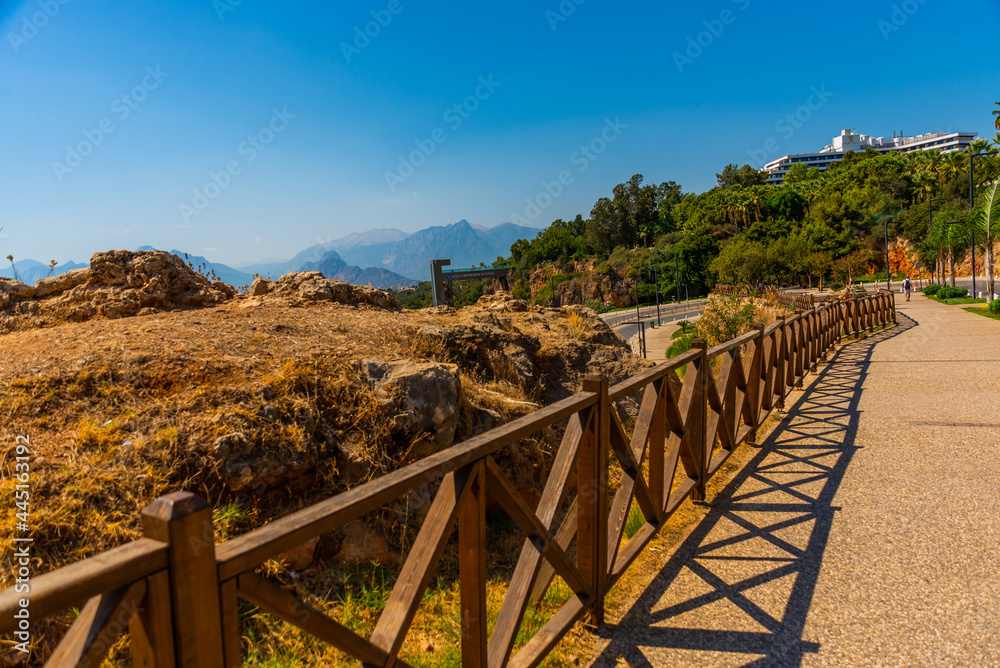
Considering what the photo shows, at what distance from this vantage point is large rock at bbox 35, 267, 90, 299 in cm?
546

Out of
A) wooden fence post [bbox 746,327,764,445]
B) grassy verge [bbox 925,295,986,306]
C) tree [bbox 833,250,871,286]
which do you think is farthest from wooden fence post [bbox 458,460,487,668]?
tree [bbox 833,250,871,286]

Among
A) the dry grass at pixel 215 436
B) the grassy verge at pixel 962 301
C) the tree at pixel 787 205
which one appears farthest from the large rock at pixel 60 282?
the tree at pixel 787 205

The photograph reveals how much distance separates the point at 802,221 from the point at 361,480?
88.9 metres

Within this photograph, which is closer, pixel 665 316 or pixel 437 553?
pixel 437 553

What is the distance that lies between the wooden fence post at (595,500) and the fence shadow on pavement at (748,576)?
24 cm

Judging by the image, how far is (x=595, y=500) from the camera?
2.68 meters

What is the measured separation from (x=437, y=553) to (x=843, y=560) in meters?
2.80

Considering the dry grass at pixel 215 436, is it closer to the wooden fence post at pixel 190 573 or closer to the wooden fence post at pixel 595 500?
the wooden fence post at pixel 595 500

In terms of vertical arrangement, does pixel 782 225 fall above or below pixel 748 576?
above

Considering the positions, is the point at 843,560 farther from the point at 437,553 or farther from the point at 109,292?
the point at 109,292

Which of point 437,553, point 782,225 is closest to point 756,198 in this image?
point 782,225

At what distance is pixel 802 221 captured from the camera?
78.8 metres

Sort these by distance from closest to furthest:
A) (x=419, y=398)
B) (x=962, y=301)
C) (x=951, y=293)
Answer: (x=419, y=398) < (x=962, y=301) < (x=951, y=293)

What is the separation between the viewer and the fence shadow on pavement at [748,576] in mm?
2566
